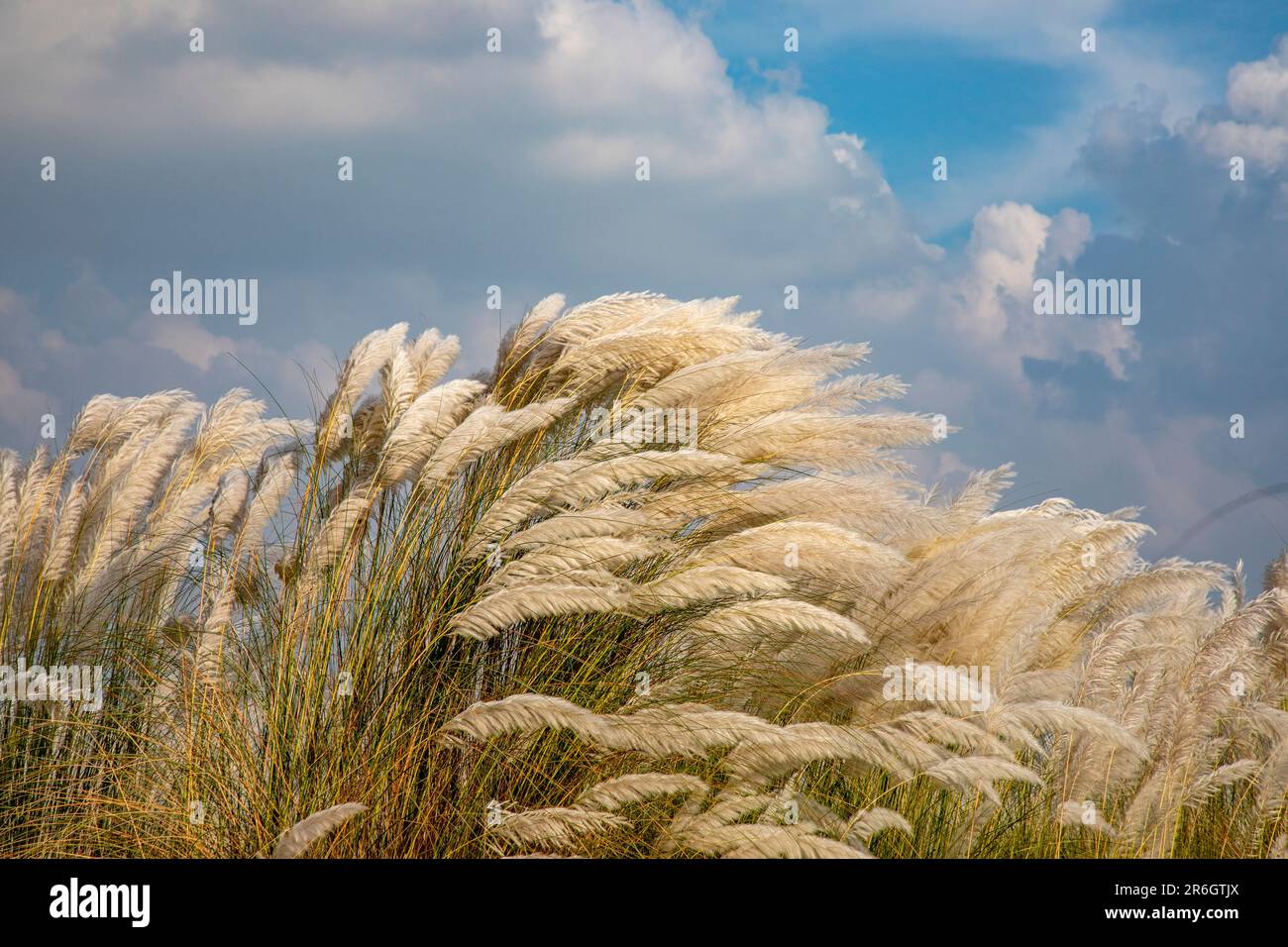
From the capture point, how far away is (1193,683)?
3.12 m

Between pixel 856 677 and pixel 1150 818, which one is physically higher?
pixel 856 677

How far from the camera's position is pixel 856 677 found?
2961 mm

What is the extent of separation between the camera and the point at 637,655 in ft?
9.96

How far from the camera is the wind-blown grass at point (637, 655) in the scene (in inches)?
103

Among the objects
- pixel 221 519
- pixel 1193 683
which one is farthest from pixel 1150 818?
pixel 221 519

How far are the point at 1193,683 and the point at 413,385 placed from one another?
253 cm

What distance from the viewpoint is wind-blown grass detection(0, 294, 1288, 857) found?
2.62m
